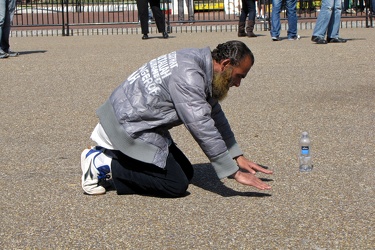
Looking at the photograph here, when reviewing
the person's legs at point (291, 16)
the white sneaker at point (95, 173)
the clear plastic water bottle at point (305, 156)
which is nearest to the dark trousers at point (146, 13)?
the person's legs at point (291, 16)

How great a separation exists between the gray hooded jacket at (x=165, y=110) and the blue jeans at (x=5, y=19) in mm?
8197

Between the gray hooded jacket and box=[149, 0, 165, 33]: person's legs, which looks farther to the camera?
box=[149, 0, 165, 33]: person's legs

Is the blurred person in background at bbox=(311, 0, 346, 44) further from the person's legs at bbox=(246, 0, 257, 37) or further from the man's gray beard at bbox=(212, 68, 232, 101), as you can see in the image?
the man's gray beard at bbox=(212, 68, 232, 101)

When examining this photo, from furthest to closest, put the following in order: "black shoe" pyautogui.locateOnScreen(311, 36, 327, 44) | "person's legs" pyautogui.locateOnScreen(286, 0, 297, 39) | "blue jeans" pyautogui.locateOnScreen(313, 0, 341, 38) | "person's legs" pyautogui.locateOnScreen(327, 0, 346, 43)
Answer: "person's legs" pyautogui.locateOnScreen(286, 0, 297, 39)
"black shoe" pyautogui.locateOnScreen(311, 36, 327, 44)
"person's legs" pyautogui.locateOnScreen(327, 0, 346, 43)
"blue jeans" pyautogui.locateOnScreen(313, 0, 341, 38)

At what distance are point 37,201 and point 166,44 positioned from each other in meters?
10.3

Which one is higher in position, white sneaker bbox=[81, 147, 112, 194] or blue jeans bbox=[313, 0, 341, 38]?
blue jeans bbox=[313, 0, 341, 38]

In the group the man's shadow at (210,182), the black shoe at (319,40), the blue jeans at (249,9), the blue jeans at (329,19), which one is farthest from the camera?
the blue jeans at (249,9)

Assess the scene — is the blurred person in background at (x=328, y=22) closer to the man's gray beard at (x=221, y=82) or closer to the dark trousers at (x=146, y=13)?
the dark trousers at (x=146, y=13)

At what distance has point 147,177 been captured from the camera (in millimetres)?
5359

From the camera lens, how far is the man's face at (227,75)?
5164mm

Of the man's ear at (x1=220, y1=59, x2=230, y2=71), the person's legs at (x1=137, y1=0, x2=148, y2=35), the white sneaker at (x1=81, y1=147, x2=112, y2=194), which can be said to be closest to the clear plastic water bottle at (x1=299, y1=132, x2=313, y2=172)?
the man's ear at (x1=220, y1=59, x2=230, y2=71)

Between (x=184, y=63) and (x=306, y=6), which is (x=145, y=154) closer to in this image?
(x=184, y=63)

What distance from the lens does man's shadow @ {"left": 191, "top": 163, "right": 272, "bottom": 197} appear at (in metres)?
5.45

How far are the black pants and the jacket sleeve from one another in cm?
36
